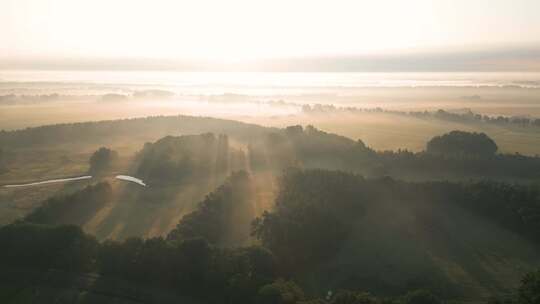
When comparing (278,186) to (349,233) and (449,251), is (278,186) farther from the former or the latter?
(449,251)

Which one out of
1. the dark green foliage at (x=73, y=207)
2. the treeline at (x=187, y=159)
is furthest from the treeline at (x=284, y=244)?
the treeline at (x=187, y=159)

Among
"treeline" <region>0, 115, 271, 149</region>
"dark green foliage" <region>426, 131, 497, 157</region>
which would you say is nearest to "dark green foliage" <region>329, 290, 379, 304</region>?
"dark green foliage" <region>426, 131, 497, 157</region>

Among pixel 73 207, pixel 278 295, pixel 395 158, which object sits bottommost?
pixel 73 207

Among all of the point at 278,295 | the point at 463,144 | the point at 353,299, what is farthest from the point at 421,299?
the point at 463,144

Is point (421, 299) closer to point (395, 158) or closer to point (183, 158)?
point (395, 158)

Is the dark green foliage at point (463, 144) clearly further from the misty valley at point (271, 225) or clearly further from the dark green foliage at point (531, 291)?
the dark green foliage at point (531, 291)

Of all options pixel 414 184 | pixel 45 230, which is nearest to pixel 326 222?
pixel 414 184
